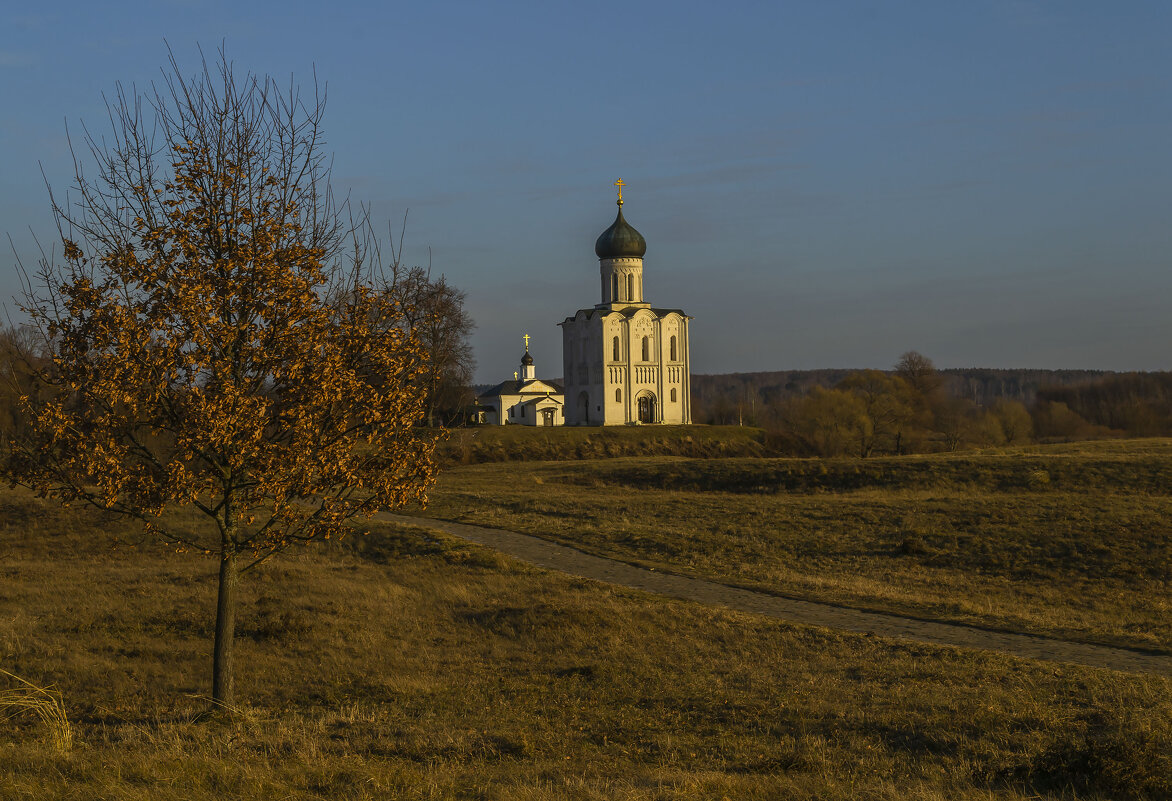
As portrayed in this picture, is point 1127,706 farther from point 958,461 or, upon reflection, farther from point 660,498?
point 958,461

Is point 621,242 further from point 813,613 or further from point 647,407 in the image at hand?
point 813,613

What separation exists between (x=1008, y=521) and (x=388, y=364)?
836 inches

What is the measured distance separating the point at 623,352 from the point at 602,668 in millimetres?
58419

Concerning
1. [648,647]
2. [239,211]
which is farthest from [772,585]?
[239,211]

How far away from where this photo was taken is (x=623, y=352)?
71625 millimetres

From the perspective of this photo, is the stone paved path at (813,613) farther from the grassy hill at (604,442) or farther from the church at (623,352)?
the church at (623,352)

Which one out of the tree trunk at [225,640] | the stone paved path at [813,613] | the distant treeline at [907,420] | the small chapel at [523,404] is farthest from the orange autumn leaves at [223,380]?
the small chapel at [523,404]

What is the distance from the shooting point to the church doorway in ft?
238

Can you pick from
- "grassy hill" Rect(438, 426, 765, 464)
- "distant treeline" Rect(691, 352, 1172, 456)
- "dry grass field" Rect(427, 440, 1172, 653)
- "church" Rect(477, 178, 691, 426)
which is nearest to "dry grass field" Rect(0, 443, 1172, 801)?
"dry grass field" Rect(427, 440, 1172, 653)

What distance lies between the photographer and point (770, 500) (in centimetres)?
3297

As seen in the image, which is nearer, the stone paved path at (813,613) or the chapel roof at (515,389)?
the stone paved path at (813,613)

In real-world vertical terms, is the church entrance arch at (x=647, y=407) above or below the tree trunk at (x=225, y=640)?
above

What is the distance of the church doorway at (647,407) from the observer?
72438 mm

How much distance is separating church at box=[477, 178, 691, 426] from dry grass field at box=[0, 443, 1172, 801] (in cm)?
4082
